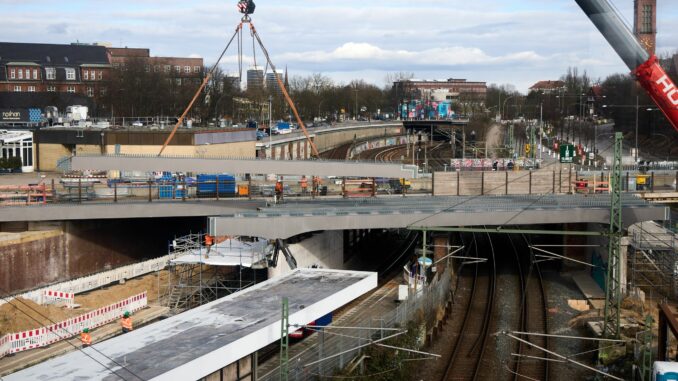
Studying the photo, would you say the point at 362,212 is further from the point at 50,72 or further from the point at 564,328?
the point at 50,72

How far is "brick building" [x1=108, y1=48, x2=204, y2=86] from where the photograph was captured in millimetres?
71250

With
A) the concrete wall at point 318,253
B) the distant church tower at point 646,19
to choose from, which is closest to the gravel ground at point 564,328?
the concrete wall at point 318,253

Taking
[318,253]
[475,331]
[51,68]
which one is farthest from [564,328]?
[51,68]

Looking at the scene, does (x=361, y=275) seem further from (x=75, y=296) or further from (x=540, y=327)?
(x=75, y=296)

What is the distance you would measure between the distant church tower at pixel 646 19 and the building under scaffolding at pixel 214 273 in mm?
14863

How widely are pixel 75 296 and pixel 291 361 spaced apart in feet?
36.8

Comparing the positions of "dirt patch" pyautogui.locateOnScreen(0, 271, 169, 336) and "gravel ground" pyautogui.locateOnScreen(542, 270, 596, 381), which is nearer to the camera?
"gravel ground" pyautogui.locateOnScreen(542, 270, 596, 381)

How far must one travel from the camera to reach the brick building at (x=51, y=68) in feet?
257

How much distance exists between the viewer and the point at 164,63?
83.6 m

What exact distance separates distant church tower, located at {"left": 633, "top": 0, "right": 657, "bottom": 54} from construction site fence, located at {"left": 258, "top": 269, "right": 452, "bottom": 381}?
13.4 metres

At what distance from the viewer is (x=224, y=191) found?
99.1ft

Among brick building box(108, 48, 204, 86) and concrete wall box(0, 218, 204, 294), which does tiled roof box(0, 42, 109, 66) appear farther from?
concrete wall box(0, 218, 204, 294)

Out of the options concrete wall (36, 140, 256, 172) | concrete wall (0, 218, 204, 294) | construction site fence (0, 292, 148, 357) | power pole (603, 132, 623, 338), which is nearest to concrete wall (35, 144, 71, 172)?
concrete wall (36, 140, 256, 172)

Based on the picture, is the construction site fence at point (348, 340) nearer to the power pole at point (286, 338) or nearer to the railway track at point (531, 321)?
the power pole at point (286, 338)
